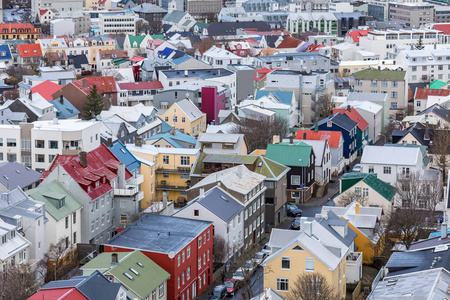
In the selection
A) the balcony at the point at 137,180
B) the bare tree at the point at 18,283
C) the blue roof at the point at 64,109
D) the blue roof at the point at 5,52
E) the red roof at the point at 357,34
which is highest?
the red roof at the point at 357,34

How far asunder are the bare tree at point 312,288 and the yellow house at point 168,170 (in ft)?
67.1

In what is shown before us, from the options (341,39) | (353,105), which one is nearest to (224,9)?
(341,39)

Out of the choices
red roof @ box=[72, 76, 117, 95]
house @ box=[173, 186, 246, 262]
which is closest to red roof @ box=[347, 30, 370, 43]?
red roof @ box=[72, 76, 117, 95]

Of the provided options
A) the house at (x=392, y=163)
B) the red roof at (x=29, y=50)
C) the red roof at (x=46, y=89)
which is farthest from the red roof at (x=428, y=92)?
the red roof at (x=29, y=50)

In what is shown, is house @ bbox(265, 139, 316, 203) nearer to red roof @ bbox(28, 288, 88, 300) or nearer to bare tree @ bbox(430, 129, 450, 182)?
bare tree @ bbox(430, 129, 450, 182)

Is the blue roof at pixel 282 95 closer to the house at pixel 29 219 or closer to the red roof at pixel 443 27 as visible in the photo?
the house at pixel 29 219

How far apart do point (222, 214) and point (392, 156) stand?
15.8 meters

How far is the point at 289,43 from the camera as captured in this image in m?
138

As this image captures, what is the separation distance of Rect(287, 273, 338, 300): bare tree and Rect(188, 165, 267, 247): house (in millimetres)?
10959

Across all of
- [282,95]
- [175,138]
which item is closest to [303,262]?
[175,138]

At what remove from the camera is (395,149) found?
66.8m

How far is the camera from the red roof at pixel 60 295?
40844 mm

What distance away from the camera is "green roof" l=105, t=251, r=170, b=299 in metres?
45.0

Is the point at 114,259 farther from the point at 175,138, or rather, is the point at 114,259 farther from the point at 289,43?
the point at 289,43
